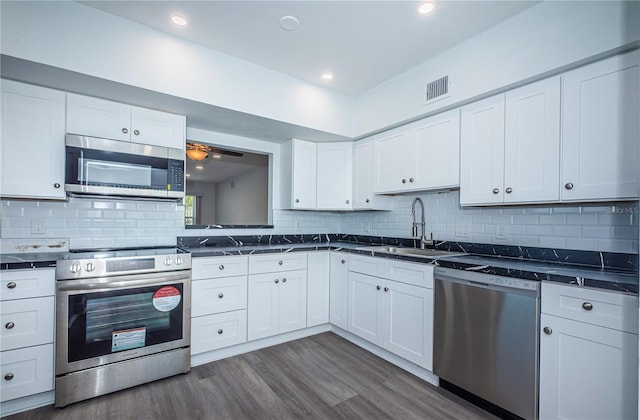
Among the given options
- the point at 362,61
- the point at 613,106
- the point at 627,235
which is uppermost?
the point at 362,61

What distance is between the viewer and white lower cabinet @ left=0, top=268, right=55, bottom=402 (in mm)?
1798

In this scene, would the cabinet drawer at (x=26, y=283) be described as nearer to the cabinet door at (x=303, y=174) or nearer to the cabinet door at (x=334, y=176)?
the cabinet door at (x=303, y=174)

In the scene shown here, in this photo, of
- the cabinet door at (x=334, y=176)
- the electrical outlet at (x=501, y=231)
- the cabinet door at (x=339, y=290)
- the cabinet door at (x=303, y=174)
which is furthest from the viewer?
the cabinet door at (x=334, y=176)

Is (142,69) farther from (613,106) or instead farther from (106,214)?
(613,106)

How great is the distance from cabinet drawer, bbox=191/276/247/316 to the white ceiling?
1953 millimetres

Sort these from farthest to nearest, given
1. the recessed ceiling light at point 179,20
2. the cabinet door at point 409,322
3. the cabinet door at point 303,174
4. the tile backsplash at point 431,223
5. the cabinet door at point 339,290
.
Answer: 1. the cabinet door at point 303,174
2. the cabinet door at point 339,290
3. the cabinet door at point 409,322
4. the recessed ceiling light at point 179,20
5. the tile backsplash at point 431,223

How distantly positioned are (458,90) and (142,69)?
2390mm

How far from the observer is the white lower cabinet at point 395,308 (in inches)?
88.7

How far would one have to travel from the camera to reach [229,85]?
2484mm

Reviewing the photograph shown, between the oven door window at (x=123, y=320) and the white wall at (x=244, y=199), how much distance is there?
4.10 feet

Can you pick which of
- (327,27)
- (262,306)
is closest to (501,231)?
(327,27)

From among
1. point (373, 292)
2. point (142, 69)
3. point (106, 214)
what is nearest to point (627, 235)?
point (373, 292)

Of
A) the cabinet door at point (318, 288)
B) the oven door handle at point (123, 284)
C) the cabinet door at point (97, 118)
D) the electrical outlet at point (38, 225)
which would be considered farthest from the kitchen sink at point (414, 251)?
the electrical outlet at point (38, 225)

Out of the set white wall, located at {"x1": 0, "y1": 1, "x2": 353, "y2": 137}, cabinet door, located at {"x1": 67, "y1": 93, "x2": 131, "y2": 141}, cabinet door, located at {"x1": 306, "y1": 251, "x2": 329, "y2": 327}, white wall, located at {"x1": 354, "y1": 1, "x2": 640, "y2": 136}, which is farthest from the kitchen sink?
cabinet door, located at {"x1": 67, "y1": 93, "x2": 131, "y2": 141}
